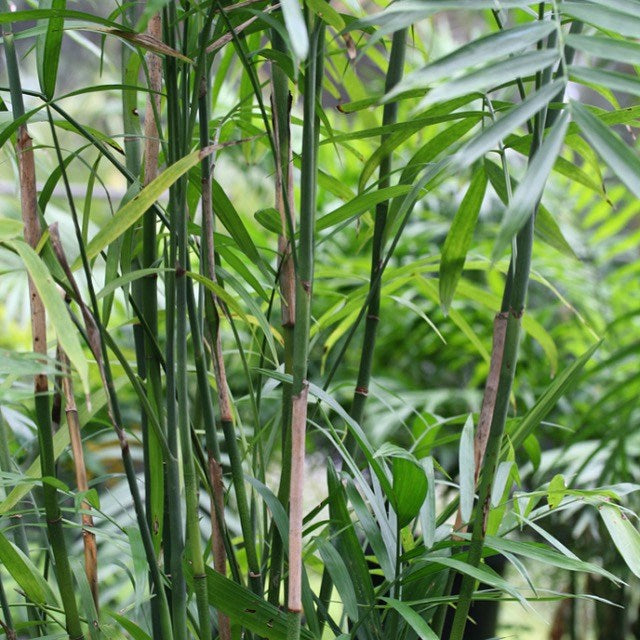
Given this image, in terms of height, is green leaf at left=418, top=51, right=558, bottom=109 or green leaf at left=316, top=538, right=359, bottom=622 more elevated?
green leaf at left=418, top=51, right=558, bottom=109

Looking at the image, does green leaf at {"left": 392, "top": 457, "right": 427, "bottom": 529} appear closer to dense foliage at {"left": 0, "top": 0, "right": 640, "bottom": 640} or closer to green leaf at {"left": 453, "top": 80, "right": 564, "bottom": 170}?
dense foliage at {"left": 0, "top": 0, "right": 640, "bottom": 640}

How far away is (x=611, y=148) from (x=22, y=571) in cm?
31

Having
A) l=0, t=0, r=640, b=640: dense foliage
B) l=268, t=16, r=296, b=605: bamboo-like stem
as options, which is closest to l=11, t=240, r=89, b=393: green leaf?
l=0, t=0, r=640, b=640: dense foliage

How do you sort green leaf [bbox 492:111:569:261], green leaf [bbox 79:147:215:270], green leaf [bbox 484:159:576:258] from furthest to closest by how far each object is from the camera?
green leaf [bbox 484:159:576:258] → green leaf [bbox 79:147:215:270] → green leaf [bbox 492:111:569:261]

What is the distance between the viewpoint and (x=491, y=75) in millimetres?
215

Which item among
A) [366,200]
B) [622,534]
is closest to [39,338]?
[366,200]

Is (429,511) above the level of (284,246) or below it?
below

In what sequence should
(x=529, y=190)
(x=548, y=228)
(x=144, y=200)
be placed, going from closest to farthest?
(x=529, y=190), (x=144, y=200), (x=548, y=228)

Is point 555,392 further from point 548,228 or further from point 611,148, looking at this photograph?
point 611,148

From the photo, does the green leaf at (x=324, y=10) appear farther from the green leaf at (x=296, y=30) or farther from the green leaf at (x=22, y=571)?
the green leaf at (x=22, y=571)

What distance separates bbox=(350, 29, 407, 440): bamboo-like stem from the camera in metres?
0.40

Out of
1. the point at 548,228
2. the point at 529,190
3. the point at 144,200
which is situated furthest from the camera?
the point at 548,228

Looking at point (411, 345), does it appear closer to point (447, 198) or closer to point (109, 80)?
point (447, 198)

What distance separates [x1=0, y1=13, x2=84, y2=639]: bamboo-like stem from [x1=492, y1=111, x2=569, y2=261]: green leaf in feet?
0.65
